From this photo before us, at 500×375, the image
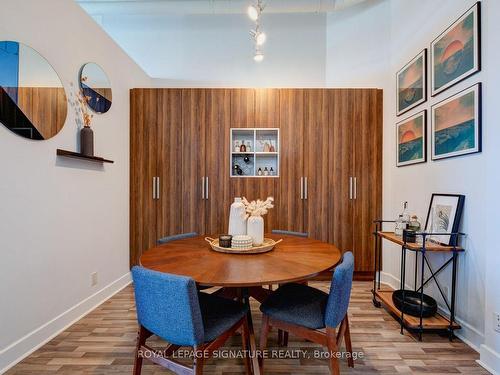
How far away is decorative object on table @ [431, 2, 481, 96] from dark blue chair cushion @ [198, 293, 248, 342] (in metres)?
2.38

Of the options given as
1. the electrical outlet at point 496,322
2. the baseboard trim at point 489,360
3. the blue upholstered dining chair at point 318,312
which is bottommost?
the baseboard trim at point 489,360

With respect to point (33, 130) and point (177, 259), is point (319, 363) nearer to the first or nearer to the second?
point (177, 259)

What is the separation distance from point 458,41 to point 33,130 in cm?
335

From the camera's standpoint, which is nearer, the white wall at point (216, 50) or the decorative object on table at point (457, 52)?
the decorative object on table at point (457, 52)

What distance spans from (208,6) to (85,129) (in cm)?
229

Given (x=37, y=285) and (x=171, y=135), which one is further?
(x=171, y=135)

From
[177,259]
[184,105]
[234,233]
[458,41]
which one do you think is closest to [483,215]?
[458,41]

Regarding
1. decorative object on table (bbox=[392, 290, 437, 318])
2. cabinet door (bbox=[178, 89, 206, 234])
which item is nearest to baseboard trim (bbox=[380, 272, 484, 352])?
decorative object on table (bbox=[392, 290, 437, 318])

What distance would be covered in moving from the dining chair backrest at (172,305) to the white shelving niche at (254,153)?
2.19 metres

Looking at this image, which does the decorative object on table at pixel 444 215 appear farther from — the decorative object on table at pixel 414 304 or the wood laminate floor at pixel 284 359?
the wood laminate floor at pixel 284 359

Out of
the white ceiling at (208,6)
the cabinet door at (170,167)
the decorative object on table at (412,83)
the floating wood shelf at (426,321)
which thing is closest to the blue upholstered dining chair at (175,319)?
the floating wood shelf at (426,321)

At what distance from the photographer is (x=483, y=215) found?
1775mm

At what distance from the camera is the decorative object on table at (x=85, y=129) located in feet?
7.50

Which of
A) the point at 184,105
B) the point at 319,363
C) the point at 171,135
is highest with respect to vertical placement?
the point at 184,105
